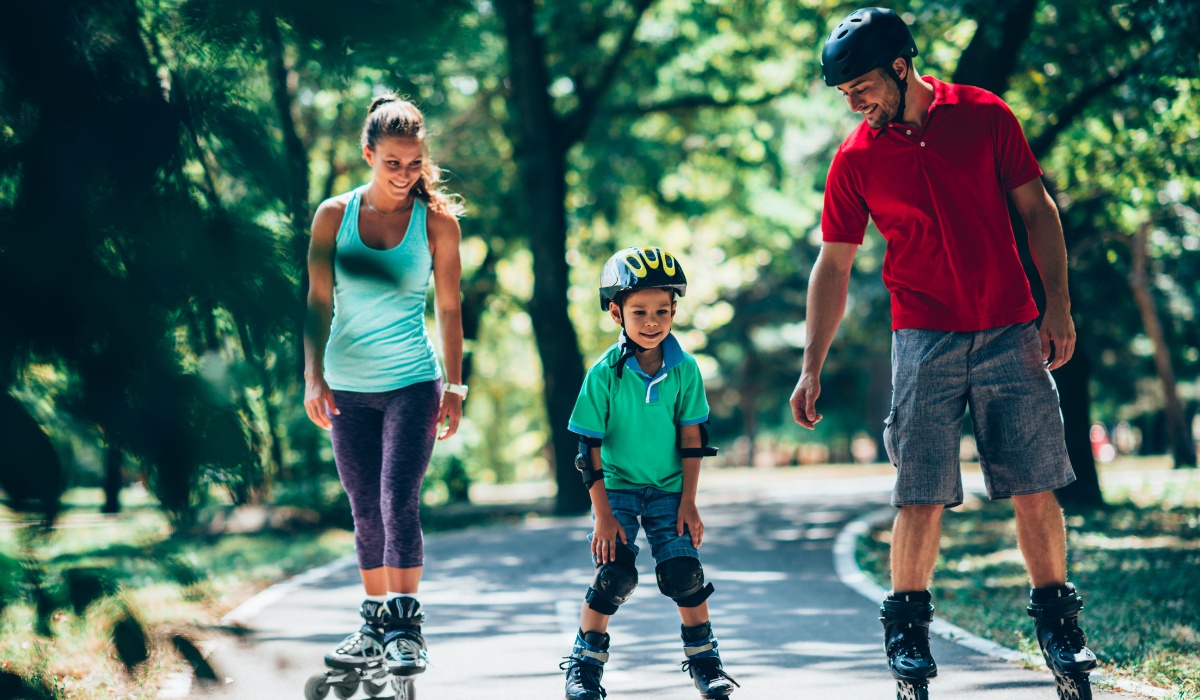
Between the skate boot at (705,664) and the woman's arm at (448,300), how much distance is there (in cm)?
→ 109

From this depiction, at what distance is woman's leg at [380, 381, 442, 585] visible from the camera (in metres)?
3.43

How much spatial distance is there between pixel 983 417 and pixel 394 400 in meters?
1.96

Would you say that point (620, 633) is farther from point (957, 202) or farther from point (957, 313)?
point (957, 202)

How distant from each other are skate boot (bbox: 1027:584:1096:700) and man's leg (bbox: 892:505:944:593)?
0.33 m

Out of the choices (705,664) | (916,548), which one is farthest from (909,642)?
(705,664)

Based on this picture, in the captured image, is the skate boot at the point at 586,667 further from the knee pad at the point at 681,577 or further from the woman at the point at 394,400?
the woman at the point at 394,400

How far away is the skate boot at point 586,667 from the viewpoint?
295 cm

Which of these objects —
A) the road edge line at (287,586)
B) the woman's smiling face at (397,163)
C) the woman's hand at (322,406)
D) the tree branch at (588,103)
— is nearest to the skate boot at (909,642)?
the woman's hand at (322,406)

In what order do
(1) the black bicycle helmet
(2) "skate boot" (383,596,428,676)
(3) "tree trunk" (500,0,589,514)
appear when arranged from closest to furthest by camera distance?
(1) the black bicycle helmet, (2) "skate boot" (383,596,428,676), (3) "tree trunk" (500,0,589,514)

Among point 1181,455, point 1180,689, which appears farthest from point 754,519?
point 1181,455

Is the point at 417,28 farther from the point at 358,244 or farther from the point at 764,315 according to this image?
the point at 764,315

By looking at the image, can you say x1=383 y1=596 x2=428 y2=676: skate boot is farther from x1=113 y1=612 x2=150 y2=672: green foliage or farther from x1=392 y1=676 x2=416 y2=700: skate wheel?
x1=113 y1=612 x2=150 y2=672: green foliage

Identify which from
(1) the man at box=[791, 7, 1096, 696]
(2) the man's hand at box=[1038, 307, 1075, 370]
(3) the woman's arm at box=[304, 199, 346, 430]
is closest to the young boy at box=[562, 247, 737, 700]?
(1) the man at box=[791, 7, 1096, 696]

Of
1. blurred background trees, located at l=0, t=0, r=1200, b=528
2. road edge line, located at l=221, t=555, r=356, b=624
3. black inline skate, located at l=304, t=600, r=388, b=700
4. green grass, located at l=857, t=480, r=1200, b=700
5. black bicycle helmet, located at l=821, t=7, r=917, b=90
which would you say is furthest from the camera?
road edge line, located at l=221, t=555, r=356, b=624
